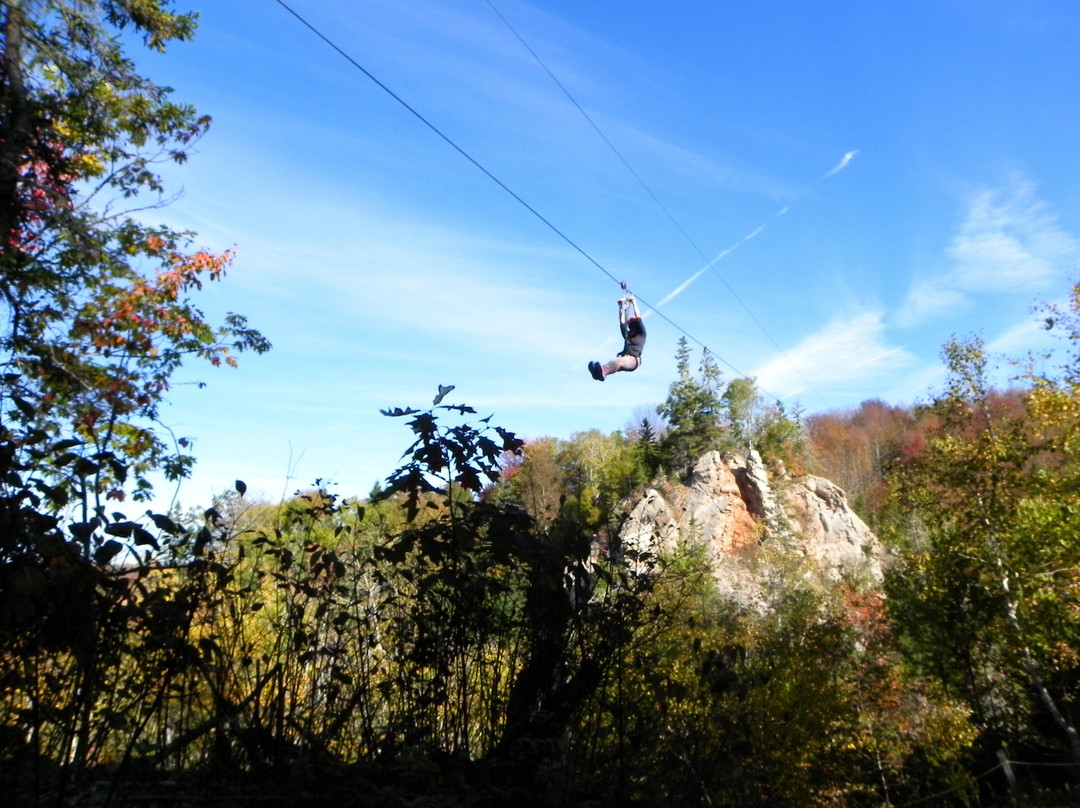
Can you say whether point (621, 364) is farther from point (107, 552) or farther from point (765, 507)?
point (765, 507)

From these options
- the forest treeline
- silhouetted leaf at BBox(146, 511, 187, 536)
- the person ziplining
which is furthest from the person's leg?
silhouetted leaf at BBox(146, 511, 187, 536)

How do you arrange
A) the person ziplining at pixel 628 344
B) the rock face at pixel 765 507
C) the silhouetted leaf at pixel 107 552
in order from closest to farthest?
the silhouetted leaf at pixel 107 552, the person ziplining at pixel 628 344, the rock face at pixel 765 507

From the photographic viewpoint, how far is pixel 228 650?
310 cm

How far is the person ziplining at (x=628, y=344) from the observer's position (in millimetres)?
A: 7730

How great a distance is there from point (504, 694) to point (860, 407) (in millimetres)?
91633

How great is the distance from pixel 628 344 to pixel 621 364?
26cm

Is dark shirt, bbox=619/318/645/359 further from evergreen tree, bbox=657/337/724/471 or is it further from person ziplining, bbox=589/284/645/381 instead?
evergreen tree, bbox=657/337/724/471

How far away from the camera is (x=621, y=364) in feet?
25.5

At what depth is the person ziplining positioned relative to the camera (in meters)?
7.73

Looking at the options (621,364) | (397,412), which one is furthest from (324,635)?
(621,364)

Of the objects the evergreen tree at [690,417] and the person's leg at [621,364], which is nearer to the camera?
the person's leg at [621,364]

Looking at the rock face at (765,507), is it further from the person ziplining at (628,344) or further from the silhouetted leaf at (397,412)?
the silhouetted leaf at (397,412)

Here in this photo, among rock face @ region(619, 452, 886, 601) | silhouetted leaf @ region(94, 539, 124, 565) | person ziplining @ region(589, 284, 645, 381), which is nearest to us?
silhouetted leaf @ region(94, 539, 124, 565)

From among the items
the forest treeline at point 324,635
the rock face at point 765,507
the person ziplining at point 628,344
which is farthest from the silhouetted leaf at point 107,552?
the rock face at point 765,507
